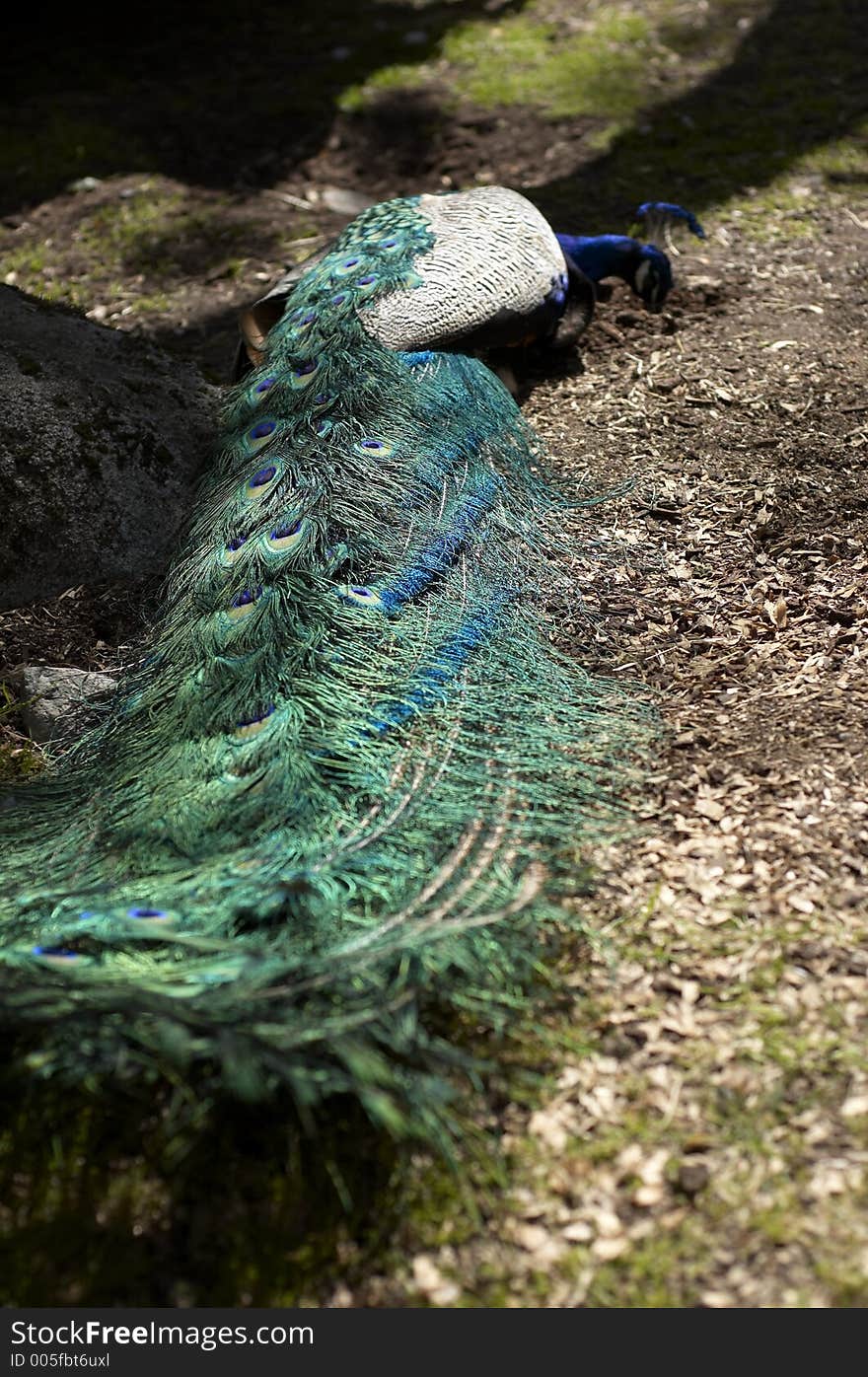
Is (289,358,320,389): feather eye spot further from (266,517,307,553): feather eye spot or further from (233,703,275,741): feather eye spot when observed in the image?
(233,703,275,741): feather eye spot

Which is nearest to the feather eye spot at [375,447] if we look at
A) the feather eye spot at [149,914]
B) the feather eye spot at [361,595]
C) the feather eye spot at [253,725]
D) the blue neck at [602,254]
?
the feather eye spot at [361,595]

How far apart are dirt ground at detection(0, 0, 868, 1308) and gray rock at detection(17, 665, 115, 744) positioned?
0.13m

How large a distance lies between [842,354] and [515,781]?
→ 3304 mm

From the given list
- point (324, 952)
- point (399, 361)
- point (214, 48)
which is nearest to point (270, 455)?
point (399, 361)

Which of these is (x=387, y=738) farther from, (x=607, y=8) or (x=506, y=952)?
(x=607, y=8)

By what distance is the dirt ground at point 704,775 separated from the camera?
2.36 m

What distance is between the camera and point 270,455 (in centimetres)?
390

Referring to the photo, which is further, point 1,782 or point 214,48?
point 214,48

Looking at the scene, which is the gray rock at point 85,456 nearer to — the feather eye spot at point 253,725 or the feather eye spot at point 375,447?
the feather eye spot at point 375,447

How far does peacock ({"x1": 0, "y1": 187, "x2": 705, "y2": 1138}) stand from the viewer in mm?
2270

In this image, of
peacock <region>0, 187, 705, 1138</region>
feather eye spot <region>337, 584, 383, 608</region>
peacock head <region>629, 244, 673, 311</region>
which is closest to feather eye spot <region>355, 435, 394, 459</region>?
peacock <region>0, 187, 705, 1138</region>

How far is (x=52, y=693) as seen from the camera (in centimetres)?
367

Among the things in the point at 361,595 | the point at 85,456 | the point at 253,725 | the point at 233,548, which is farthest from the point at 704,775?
the point at 85,456

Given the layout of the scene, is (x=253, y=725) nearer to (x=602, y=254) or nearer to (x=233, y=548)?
(x=233, y=548)
